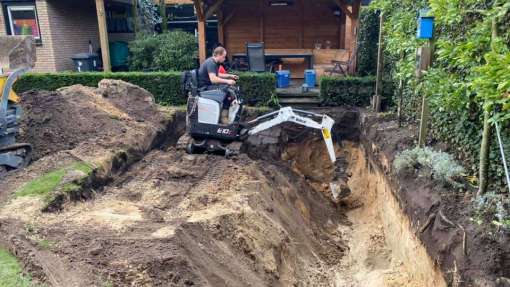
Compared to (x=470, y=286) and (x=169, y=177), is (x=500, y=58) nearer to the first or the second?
(x=470, y=286)

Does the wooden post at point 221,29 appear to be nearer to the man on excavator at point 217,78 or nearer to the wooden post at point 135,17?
the wooden post at point 135,17

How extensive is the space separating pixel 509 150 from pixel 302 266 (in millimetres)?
3470

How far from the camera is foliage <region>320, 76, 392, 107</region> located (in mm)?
12211

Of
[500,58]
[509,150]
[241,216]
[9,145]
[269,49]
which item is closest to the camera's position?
[500,58]

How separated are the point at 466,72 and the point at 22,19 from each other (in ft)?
50.2

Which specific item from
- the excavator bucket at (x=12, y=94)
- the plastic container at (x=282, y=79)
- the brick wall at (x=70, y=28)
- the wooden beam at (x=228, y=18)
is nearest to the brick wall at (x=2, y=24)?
the brick wall at (x=70, y=28)

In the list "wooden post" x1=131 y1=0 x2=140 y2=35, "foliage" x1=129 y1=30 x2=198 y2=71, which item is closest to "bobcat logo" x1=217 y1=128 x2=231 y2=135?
"foliage" x1=129 y1=30 x2=198 y2=71

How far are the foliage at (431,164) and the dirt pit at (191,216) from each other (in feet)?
2.67

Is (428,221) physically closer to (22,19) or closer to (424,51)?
(424,51)

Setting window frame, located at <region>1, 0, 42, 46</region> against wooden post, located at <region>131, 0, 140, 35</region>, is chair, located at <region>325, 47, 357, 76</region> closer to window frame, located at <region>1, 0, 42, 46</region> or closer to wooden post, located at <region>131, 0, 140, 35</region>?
wooden post, located at <region>131, 0, 140, 35</region>

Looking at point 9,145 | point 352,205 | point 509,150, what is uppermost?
point 509,150

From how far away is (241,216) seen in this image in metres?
6.61

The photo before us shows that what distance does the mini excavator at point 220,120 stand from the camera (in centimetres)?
893

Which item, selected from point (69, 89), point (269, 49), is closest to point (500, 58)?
point (69, 89)
